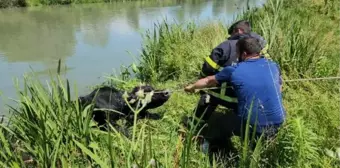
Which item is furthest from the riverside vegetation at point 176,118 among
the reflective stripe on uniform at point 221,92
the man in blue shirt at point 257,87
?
the reflective stripe on uniform at point 221,92

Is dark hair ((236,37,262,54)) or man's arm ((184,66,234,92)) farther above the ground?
dark hair ((236,37,262,54))

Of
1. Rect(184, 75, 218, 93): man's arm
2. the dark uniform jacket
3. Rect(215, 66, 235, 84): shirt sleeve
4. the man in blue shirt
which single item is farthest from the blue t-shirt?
the dark uniform jacket

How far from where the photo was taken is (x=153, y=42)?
23.5 ft

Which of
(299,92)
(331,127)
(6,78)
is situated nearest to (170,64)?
(299,92)

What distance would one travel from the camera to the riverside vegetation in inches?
94.6

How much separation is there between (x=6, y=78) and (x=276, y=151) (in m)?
8.49

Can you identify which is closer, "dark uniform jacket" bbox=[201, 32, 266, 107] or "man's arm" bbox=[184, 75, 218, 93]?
"man's arm" bbox=[184, 75, 218, 93]

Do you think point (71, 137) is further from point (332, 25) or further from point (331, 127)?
point (332, 25)

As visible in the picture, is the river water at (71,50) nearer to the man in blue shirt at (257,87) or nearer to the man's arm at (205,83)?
the man's arm at (205,83)

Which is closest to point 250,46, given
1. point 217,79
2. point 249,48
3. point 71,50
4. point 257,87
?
point 249,48

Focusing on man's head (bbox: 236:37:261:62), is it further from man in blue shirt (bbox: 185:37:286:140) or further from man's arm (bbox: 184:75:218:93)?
man's arm (bbox: 184:75:218:93)

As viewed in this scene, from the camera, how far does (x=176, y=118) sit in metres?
4.61

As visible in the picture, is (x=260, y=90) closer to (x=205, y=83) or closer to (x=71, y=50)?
(x=205, y=83)

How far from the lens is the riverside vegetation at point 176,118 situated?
7.88 ft
